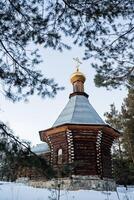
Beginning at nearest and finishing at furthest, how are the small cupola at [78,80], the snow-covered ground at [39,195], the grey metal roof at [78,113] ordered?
the snow-covered ground at [39,195], the grey metal roof at [78,113], the small cupola at [78,80]

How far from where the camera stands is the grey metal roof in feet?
65.9

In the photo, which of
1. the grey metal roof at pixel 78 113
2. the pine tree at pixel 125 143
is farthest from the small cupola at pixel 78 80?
the pine tree at pixel 125 143

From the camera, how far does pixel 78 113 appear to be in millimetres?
21141

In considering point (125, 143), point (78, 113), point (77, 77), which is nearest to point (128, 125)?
point (125, 143)

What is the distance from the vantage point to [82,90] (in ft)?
81.3

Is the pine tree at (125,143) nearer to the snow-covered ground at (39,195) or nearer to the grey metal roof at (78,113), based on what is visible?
the grey metal roof at (78,113)

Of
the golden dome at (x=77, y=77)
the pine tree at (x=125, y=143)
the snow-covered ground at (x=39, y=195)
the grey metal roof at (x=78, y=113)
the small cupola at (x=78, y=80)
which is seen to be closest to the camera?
the snow-covered ground at (x=39, y=195)

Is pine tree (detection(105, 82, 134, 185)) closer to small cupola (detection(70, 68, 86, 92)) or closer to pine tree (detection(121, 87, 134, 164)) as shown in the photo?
pine tree (detection(121, 87, 134, 164))

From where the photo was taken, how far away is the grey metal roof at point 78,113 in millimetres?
20078

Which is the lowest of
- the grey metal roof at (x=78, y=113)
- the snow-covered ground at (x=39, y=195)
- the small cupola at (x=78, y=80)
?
the snow-covered ground at (x=39, y=195)

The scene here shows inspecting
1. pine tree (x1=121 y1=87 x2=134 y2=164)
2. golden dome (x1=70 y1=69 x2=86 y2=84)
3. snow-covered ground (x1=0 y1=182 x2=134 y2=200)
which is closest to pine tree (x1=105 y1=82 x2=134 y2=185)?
pine tree (x1=121 y1=87 x2=134 y2=164)

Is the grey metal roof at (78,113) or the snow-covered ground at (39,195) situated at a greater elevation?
the grey metal roof at (78,113)

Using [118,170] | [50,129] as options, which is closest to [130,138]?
[118,170]

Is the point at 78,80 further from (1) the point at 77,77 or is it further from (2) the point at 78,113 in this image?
(2) the point at 78,113
